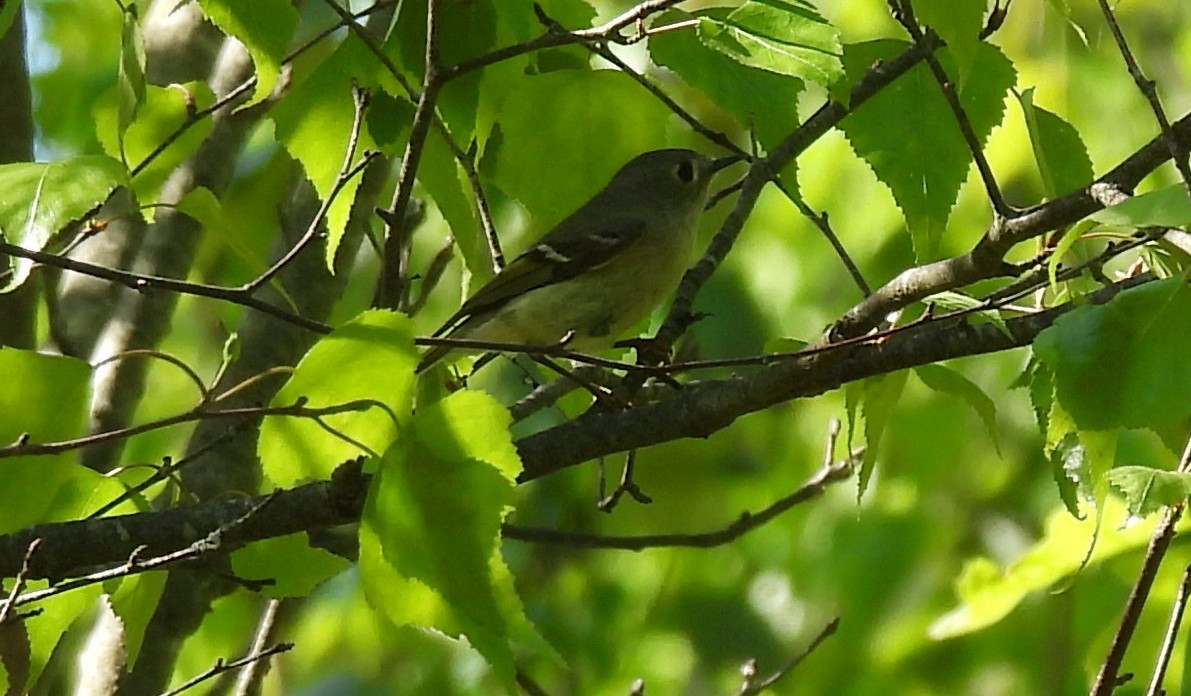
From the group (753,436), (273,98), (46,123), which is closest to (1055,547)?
(273,98)

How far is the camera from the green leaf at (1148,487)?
1.23 m

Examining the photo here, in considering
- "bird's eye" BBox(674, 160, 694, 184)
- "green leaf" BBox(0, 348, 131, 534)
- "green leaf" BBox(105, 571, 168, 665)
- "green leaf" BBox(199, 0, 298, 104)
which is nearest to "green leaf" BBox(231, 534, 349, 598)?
"green leaf" BBox(105, 571, 168, 665)

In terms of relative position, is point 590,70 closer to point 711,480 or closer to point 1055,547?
point 1055,547

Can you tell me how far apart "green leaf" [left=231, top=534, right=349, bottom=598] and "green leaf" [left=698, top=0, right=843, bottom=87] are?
825 mm

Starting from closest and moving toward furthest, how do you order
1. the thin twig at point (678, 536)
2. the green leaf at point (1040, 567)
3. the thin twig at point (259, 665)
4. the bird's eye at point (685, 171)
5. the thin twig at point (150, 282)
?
the thin twig at point (150, 282) < the green leaf at point (1040, 567) < the thin twig at point (259, 665) < the thin twig at point (678, 536) < the bird's eye at point (685, 171)

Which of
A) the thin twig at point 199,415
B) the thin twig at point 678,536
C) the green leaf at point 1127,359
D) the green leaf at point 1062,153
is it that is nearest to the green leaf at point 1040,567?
the thin twig at point 678,536

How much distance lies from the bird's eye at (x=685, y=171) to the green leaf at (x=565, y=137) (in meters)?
1.50

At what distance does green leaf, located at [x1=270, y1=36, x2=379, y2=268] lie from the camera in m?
1.68

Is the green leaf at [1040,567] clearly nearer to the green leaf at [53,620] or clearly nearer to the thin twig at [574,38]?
the thin twig at [574,38]

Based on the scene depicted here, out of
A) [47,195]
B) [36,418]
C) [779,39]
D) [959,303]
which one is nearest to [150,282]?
[47,195]

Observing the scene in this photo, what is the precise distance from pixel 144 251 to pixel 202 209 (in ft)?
4.05

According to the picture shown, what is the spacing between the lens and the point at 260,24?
1464 mm

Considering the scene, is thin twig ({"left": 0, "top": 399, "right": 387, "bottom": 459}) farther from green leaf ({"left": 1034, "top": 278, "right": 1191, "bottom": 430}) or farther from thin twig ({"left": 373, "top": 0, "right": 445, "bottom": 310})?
green leaf ({"left": 1034, "top": 278, "right": 1191, "bottom": 430})

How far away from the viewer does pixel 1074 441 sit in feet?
→ 4.54
